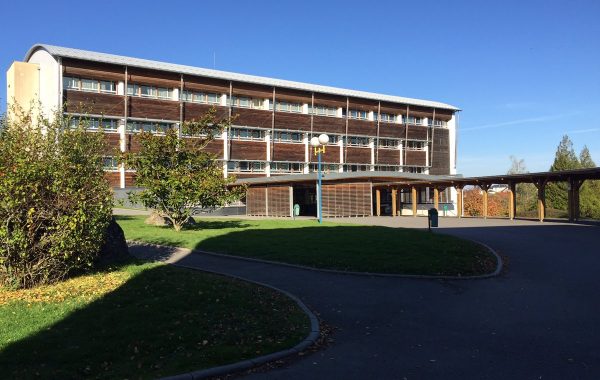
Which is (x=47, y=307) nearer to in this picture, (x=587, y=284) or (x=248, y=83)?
(x=587, y=284)

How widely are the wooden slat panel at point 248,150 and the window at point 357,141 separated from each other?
1209 cm

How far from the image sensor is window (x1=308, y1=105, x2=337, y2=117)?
2239 inches

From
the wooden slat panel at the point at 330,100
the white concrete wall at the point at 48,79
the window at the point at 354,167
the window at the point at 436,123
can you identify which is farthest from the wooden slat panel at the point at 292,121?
the white concrete wall at the point at 48,79

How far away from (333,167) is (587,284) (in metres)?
48.7

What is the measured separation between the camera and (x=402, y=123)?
64.0 metres

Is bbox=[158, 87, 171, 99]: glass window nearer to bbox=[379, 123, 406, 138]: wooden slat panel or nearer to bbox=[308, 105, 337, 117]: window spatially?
bbox=[308, 105, 337, 117]: window

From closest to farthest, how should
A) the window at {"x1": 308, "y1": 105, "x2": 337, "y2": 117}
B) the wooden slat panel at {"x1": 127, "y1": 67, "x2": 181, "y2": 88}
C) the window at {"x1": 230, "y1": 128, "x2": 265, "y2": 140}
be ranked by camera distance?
1. the wooden slat panel at {"x1": 127, "y1": 67, "x2": 181, "y2": 88}
2. the window at {"x1": 230, "y1": 128, "x2": 265, "y2": 140}
3. the window at {"x1": 308, "y1": 105, "x2": 337, "y2": 117}

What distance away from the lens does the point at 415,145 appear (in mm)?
65938

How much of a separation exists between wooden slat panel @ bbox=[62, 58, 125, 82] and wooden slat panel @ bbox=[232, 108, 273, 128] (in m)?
12.2

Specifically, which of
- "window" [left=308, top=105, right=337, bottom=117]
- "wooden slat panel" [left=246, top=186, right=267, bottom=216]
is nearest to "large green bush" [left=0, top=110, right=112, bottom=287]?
"wooden slat panel" [left=246, top=186, right=267, bottom=216]

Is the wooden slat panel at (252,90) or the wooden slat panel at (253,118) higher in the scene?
the wooden slat panel at (252,90)

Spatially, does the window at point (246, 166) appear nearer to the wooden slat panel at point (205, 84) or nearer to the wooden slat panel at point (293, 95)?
the wooden slat panel at point (205, 84)

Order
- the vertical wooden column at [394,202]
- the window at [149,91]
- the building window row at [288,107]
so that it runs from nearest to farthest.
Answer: the vertical wooden column at [394,202], the window at [149,91], the building window row at [288,107]

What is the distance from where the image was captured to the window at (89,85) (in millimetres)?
41531
